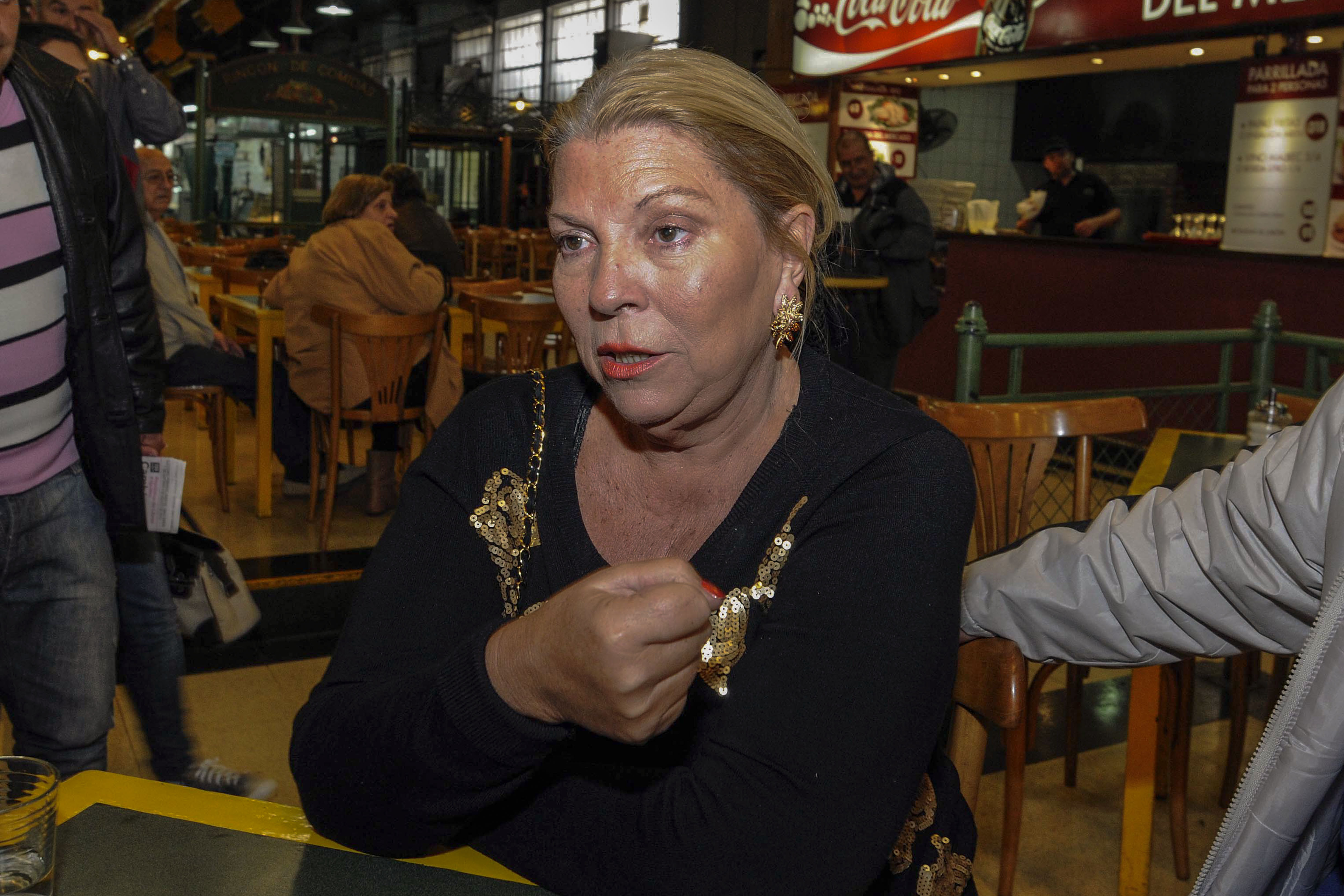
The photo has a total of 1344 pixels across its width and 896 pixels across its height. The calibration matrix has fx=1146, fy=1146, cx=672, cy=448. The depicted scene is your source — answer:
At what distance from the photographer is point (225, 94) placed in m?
9.48


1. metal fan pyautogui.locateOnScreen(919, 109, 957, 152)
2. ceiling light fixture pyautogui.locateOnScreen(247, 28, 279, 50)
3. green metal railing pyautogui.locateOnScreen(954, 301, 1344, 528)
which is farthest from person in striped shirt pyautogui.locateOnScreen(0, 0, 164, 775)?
ceiling light fixture pyautogui.locateOnScreen(247, 28, 279, 50)

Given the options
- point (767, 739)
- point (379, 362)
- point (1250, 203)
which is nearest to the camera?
point (767, 739)

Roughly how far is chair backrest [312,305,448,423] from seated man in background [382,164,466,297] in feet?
4.04

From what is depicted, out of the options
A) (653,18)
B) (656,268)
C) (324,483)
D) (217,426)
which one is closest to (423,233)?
(324,483)

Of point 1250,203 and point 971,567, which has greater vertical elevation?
point 1250,203

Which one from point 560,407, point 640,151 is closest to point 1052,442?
point 560,407

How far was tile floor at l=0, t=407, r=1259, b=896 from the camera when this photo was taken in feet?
7.79

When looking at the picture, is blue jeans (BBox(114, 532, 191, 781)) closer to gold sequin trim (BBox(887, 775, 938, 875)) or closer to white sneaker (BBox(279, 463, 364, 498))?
gold sequin trim (BBox(887, 775, 938, 875))

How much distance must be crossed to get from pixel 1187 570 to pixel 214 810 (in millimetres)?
899

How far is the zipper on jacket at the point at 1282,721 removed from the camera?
0.89 m

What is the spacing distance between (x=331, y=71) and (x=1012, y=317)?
6.04 metres

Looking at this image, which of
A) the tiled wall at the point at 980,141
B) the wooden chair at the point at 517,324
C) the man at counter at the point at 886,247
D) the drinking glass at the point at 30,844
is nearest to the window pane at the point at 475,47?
the tiled wall at the point at 980,141

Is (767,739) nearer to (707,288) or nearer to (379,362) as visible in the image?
(707,288)

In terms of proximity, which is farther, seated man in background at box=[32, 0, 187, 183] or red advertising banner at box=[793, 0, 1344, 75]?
red advertising banner at box=[793, 0, 1344, 75]
